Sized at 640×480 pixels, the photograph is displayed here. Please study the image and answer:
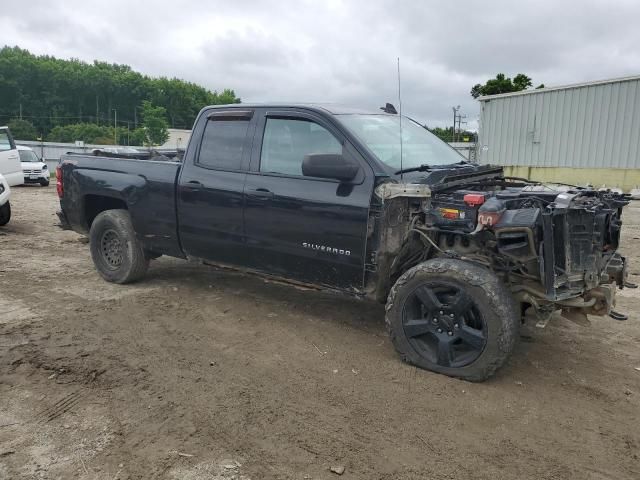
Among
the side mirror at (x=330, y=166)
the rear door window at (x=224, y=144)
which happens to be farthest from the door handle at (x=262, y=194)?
the side mirror at (x=330, y=166)

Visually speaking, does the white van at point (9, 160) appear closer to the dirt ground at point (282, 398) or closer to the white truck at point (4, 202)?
the white truck at point (4, 202)

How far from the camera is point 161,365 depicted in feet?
13.2

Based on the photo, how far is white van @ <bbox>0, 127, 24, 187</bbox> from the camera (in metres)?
12.5

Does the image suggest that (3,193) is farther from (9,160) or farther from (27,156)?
(27,156)

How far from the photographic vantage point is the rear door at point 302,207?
4215 mm

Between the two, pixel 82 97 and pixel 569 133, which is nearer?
pixel 569 133

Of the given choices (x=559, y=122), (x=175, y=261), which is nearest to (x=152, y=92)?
(x=559, y=122)

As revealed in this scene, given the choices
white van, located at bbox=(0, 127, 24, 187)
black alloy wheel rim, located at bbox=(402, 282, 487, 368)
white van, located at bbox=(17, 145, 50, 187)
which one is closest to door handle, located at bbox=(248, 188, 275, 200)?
black alloy wheel rim, located at bbox=(402, 282, 487, 368)

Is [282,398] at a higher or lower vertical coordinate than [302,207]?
lower

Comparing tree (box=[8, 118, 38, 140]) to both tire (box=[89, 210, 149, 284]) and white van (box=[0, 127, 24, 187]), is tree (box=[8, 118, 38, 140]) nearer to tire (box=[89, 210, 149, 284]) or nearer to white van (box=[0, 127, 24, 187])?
white van (box=[0, 127, 24, 187])

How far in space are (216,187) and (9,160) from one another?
33.1 feet

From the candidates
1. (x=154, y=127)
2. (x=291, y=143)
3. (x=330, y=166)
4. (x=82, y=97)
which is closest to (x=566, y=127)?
(x=291, y=143)

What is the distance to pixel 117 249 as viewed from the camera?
20.0 feet

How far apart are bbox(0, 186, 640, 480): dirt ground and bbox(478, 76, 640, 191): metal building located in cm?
1351
